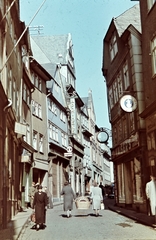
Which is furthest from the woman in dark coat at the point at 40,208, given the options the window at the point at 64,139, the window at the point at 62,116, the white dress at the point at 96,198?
the window at the point at 62,116

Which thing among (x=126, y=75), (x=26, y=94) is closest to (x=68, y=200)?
(x=126, y=75)

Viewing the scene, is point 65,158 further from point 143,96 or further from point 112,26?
point 143,96

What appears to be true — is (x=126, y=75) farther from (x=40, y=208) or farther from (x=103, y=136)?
(x=40, y=208)

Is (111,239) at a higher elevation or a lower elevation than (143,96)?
lower

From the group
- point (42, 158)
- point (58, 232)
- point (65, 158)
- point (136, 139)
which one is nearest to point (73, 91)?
point (65, 158)

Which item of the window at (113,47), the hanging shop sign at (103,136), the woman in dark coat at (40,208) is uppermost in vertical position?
the window at (113,47)

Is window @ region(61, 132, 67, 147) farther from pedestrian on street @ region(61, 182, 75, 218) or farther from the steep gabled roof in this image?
pedestrian on street @ region(61, 182, 75, 218)

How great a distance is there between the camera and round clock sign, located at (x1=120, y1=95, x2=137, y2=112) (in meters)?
20.1

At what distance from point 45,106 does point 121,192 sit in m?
11.1

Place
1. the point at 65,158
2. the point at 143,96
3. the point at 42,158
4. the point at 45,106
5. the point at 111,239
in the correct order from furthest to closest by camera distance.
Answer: the point at 65,158, the point at 45,106, the point at 42,158, the point at 143,96, the point at 111,239

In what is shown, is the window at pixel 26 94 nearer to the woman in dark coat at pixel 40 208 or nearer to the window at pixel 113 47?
the window at pixel 113 47

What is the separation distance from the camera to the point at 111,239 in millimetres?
10016

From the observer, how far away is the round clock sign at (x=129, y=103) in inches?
792

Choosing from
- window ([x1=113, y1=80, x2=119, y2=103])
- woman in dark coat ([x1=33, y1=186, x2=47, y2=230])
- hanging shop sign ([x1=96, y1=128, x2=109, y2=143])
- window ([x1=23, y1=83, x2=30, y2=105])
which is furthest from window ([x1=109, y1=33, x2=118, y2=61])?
woman in dark coat ([x1=33, y1=186, x2=47, y2=230])
